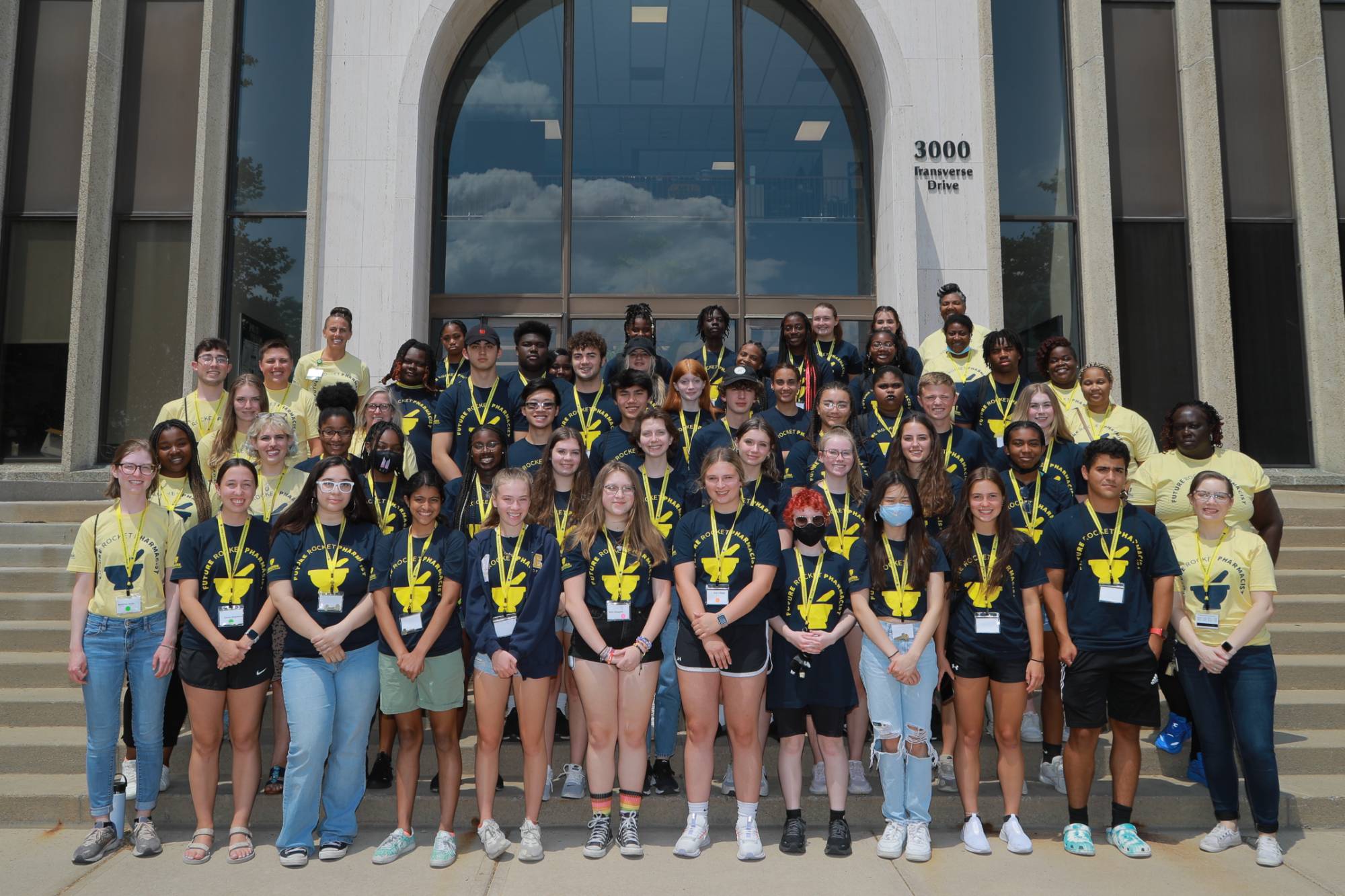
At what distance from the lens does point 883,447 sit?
5.98 m

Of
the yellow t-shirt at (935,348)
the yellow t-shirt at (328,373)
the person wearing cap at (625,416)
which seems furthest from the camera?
the yellow t-shirt at (935,348)

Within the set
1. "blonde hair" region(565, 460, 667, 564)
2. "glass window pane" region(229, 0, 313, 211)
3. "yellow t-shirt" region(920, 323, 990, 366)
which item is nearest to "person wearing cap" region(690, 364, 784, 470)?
"blonde hair" region(565, 460, 667, 564)

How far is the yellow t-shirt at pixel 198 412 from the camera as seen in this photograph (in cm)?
627

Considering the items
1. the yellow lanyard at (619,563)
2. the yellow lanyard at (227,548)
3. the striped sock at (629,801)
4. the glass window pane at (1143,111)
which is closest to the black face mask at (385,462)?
the yellow lanyard at (227,548)

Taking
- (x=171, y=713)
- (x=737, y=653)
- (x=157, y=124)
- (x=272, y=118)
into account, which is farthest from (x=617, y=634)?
(x=157, y=124)

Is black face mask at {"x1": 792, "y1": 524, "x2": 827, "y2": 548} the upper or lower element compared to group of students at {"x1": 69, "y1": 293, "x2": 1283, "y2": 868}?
upper

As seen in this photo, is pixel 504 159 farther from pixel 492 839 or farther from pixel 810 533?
pixel 492 839

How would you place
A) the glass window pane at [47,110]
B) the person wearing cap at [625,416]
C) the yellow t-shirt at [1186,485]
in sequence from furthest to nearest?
the glass window pane at [47,110], the person wearing cap at [625,416], the yellow t-shirt at [1186,485]

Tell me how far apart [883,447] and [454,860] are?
11.9ft

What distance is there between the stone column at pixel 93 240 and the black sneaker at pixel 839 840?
980cm

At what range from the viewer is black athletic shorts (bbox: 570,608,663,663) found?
463cm

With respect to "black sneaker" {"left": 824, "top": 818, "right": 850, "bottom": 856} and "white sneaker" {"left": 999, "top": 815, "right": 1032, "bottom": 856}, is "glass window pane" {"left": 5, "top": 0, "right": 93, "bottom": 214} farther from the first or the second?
"white sneaker" {"left": 999, "top": 815, "right": 1032, "bottom": 856}

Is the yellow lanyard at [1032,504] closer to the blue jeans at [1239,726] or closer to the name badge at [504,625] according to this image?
the blue jeans at [1239,726]

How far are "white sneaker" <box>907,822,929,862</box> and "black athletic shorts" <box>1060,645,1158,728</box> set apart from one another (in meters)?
0.97
